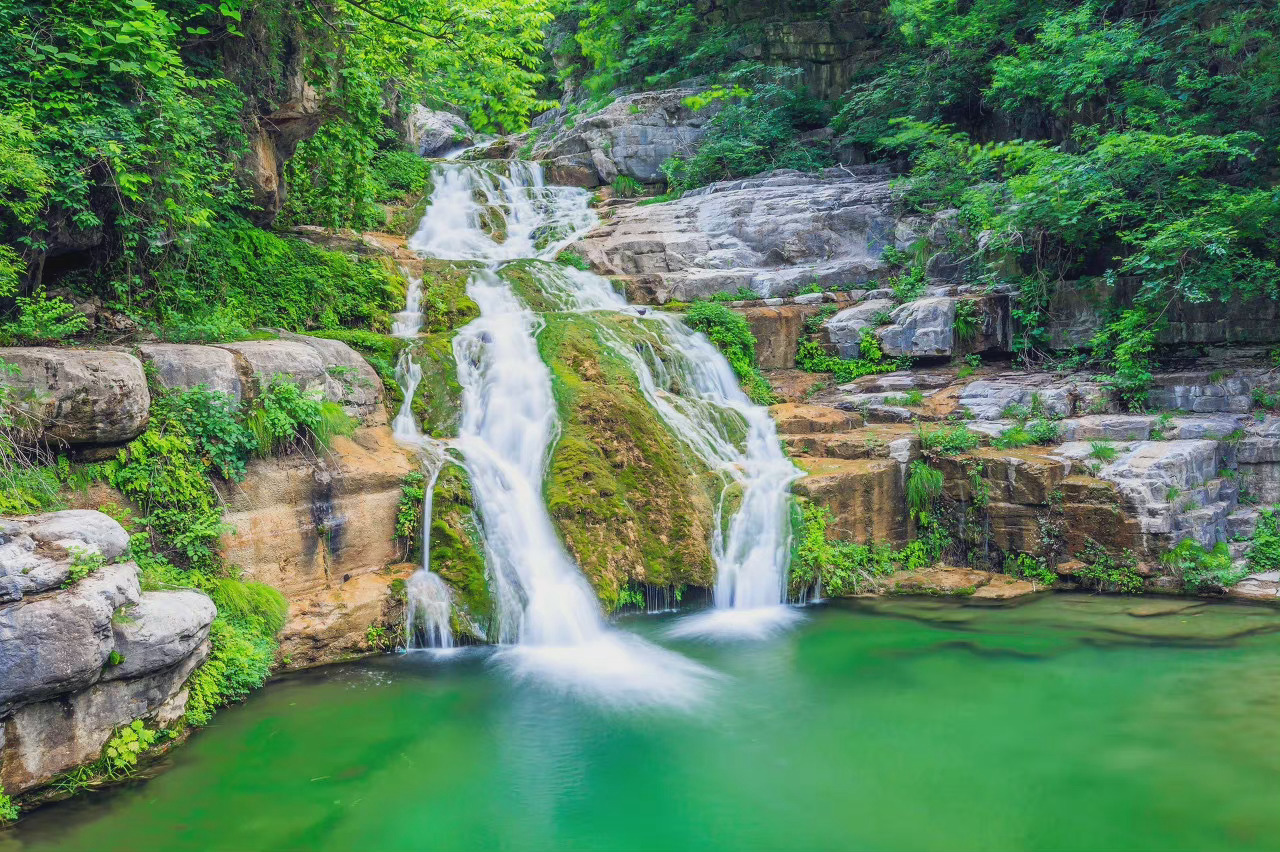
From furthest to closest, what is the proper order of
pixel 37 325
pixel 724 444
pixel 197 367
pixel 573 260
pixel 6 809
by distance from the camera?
pixel 573 260 < pixel 724 444 < pixel 197 367 < pixel 37 325 < pixel 6 809

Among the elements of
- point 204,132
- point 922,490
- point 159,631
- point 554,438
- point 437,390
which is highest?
point 204,132

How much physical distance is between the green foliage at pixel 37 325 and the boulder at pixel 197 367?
63cm

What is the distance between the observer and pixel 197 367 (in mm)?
7094

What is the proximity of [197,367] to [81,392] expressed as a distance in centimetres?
121

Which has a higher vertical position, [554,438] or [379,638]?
[554,438]

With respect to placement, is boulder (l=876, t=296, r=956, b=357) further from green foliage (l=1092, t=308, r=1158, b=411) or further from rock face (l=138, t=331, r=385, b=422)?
rock face (l=138, t=331, r=385, b=422)

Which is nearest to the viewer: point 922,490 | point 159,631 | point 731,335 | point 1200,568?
point 159,631

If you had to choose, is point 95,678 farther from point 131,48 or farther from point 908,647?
point 908,647

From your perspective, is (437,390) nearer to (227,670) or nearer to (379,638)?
(379,638)

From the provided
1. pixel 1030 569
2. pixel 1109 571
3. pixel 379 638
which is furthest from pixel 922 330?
pixel 379 638

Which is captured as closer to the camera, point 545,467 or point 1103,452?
point 545,467

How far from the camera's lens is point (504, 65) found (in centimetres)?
1026

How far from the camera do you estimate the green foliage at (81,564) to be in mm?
4805

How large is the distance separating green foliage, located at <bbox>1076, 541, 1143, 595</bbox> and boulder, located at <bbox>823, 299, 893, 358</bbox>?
5331 mm
